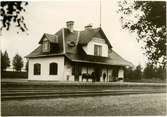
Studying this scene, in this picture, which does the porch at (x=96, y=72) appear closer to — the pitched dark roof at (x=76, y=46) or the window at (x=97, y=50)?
the pitched dark roof at (x=76, y=46)

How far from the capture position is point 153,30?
10297 millimetres

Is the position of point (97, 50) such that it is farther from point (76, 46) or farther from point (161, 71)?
point (161, 71)

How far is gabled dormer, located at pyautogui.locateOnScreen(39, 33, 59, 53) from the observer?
2094cm

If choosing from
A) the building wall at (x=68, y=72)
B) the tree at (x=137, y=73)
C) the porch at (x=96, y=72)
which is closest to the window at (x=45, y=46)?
the building wall at (x=68, y=72)

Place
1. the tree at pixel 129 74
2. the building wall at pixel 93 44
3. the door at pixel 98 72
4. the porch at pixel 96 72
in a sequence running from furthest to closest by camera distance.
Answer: the tree at pixel 129 74 → the building wall at pixel 93 44 → the door at pixel 98 72 → the porch at pixel 96 72

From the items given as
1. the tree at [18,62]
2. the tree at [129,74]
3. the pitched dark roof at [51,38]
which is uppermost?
the pitched dark roof at [51,38]

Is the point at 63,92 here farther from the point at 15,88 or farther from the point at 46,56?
the point at 46,56

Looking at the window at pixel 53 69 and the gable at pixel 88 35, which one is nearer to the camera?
the window at pixel 53 69

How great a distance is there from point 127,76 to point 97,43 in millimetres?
7890

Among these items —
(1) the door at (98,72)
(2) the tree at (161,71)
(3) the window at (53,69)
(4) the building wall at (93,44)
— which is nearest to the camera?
(2) the tree at (161,71)

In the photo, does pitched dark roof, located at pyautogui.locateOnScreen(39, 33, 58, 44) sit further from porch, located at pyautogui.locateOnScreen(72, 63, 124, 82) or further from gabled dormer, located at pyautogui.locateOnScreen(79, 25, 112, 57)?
porch, located at pyautogui.locateOnScreen(72, 63, 124, 82)

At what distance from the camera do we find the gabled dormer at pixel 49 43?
20938 millimetres

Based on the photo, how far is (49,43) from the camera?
2073 cm

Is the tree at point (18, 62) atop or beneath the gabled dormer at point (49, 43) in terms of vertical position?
beneath
